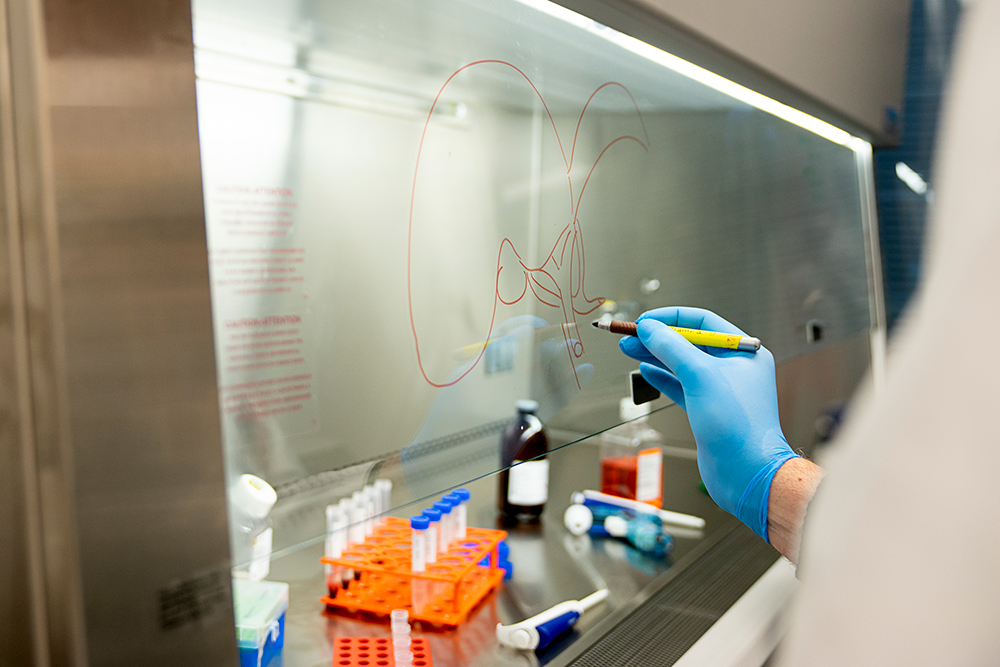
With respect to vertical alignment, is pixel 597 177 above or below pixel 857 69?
below

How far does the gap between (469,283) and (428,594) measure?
518mm

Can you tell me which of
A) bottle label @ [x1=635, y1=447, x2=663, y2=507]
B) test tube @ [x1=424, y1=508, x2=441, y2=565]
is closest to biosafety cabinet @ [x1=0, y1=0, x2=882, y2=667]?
test tube @ [x1=424, y1=508, x2=441, y2=565]

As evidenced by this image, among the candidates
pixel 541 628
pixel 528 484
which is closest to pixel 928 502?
pixel 541 628

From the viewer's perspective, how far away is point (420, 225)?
28.3 inches

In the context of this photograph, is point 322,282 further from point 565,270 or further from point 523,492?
point 523,492

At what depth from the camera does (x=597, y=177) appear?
3.11ft

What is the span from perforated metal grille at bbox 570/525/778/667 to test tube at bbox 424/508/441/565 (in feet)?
0.83

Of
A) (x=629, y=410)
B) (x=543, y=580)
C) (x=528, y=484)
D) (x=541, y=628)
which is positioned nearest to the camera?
(x=541, y=628)

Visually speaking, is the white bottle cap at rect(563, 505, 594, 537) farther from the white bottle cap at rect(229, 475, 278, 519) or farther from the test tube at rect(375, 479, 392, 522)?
the white bottle cap at rect(229, 475, 278, 519)

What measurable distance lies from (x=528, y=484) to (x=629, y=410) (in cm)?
38

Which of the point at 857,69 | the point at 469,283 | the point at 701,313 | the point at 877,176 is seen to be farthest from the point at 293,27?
the point at 877,176

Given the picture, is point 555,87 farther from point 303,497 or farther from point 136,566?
point 136,566

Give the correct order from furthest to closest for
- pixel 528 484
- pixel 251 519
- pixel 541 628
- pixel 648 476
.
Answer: pixel 648 476 → pixel 528 484 → pixel 541 628 → pixel 251 519

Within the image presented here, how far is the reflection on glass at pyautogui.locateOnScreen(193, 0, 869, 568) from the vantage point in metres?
0.57
